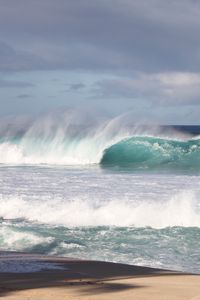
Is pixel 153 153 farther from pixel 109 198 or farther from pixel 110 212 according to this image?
pixel 110 212

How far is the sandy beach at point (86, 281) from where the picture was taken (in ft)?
25.5

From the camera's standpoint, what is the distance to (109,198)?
1850cm

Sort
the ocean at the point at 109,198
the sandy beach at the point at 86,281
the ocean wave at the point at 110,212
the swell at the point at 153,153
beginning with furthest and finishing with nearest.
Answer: the swell at the point at 153,153 → the ocean wave at the point at 110,212 → the ocean at the point at 109,198 → the sandy beach at the point at 86,281

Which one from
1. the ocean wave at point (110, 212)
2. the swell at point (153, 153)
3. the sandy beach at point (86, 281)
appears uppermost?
the swell at point (153, 153)

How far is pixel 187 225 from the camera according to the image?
1550 centimetres

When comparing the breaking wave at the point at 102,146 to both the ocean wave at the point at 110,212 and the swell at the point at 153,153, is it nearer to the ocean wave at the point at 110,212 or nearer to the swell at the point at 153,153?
the swell at the point at 153,153

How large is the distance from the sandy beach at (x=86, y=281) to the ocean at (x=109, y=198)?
1.45 m

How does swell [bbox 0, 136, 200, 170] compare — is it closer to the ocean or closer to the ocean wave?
the ocean

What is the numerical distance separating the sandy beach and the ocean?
1.45 meters

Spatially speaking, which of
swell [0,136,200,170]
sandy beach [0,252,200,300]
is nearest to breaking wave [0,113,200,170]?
swell [0,136,200,170]

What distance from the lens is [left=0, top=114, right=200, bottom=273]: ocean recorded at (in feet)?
41.6

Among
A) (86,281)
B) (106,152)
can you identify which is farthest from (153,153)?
(86,281)

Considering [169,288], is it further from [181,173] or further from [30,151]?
[30,151]

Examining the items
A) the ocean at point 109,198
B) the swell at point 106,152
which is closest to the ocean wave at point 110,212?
the ocean at point 109,198
